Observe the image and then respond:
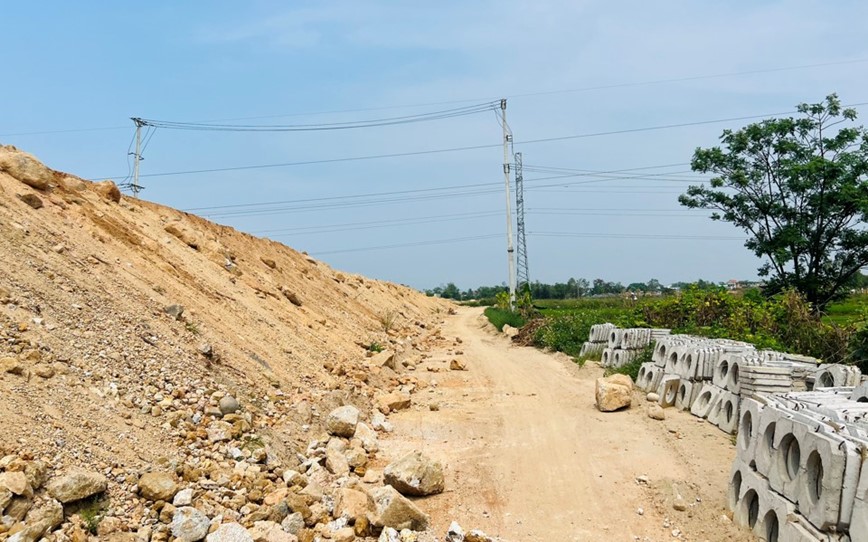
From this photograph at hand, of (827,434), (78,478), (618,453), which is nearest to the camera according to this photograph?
(827,434)

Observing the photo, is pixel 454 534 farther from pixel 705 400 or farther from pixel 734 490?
pixel 705 400

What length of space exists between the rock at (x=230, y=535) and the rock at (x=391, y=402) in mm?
5220

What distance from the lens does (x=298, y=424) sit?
8414mm

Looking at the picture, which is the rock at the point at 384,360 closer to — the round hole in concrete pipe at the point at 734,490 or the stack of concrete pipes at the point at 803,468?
the round hole in concrete pipe at the point at 734,490

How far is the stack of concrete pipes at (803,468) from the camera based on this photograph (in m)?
4.28

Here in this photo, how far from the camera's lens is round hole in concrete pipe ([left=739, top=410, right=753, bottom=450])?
5.99 m

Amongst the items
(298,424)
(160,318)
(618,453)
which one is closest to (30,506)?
(298,424)

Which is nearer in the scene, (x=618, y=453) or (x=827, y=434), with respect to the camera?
(x=827, y=434)

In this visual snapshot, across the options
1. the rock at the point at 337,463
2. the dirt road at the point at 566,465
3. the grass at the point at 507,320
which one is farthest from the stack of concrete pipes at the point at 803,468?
the grass at the point at 507,320

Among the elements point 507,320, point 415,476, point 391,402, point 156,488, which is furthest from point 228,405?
point 507,320

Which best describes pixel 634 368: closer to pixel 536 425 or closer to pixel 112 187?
pixel 536 425

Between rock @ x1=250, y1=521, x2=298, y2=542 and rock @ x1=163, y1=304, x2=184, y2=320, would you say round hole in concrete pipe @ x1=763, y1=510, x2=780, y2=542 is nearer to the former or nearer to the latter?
rock @ x1=250, y1=521, x2=298, y2=542

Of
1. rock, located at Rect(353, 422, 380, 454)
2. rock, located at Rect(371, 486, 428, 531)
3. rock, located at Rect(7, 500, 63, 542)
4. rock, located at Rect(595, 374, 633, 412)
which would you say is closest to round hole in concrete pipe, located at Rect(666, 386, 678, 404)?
rock, located at Rect(595, 374, 633, 412)

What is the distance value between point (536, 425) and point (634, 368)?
4.10m
